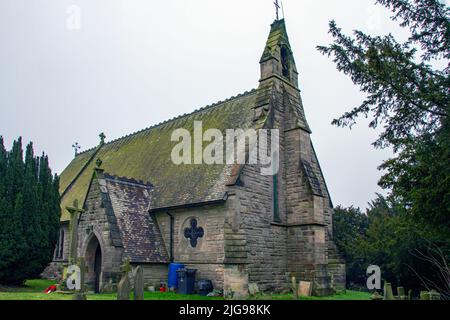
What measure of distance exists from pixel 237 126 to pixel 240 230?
6523 mm

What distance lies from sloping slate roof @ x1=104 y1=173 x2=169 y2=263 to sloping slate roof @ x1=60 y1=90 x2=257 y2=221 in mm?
889

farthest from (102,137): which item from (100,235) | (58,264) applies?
(100,235)

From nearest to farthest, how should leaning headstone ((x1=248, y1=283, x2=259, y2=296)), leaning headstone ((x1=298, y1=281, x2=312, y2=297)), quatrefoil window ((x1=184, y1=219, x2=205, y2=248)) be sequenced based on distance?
leaning headstone ((x1=248, y1=283, x2=259, y2=296))
leaning headstone ((x1=298, y1=281, x2=312, y2=297))
quatrefoil window ((x1=184, y1=219, x2=205, y2=248))

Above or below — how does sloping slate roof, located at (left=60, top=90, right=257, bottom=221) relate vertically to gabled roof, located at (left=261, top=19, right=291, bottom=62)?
below

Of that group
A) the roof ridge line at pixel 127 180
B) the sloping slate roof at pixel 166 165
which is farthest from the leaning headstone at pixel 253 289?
the roof ridge line at pixel 127 180

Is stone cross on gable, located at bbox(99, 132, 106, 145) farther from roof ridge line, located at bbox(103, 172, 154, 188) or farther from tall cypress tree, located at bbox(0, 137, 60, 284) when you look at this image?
tall cypress tree, located at bbox(0, 137, 60, 284)

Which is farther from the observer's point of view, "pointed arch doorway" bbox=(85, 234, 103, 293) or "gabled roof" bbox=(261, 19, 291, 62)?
"gabled roof" bbox=(261, 19, 291, 62)

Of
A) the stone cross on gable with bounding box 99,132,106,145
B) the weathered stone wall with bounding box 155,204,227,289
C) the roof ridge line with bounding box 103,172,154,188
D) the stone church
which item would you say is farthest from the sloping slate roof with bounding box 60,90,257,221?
the stone cross on gable with bounding box 99,132,106,145

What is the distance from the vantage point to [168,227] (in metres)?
20.9

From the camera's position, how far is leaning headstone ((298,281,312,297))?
18.0 metres

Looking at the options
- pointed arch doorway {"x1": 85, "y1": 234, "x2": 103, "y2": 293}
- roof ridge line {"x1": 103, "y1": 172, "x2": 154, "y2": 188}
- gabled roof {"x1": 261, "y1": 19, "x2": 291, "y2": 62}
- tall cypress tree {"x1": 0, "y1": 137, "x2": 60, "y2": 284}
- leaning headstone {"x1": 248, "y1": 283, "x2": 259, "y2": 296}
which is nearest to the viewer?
leaning headstone {"x1": 248, "y1": 283, "x2": 259, "y2": 296}

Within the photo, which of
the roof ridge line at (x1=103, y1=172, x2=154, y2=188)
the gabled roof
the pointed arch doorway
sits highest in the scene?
the gabled roof

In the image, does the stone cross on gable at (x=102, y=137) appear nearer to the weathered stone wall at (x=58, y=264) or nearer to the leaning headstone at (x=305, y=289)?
the weathered stone wall at (x=58, y=264)
